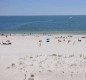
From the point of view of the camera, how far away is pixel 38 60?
3120cm

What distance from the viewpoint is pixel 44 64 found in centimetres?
2894

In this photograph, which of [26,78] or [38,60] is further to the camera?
[38,60]

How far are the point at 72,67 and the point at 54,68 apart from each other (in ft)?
6.83

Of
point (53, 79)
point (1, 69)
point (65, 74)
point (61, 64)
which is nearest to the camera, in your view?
point (53, 79)

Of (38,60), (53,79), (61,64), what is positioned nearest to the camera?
(53,79)

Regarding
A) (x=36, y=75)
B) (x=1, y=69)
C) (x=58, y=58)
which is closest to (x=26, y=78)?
(x=36, y=75)

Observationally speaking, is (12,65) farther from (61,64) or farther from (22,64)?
(61,64)

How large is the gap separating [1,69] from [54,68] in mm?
5846

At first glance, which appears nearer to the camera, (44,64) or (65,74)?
(65,74)

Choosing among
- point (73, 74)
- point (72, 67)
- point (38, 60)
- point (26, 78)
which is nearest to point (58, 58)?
point (38, 60)

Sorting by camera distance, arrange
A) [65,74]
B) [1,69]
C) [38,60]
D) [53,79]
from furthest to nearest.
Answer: [38,60] < [1,69] < [65,74] < [53,79]

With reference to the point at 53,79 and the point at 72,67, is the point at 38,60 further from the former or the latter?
the point at 53,79

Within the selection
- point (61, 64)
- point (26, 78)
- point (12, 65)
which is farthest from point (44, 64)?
point (26, 78)

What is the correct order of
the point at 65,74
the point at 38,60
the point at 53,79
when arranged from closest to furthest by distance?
1. the point at 53,79
2. the point at 65,74
3. the point at 38,60
